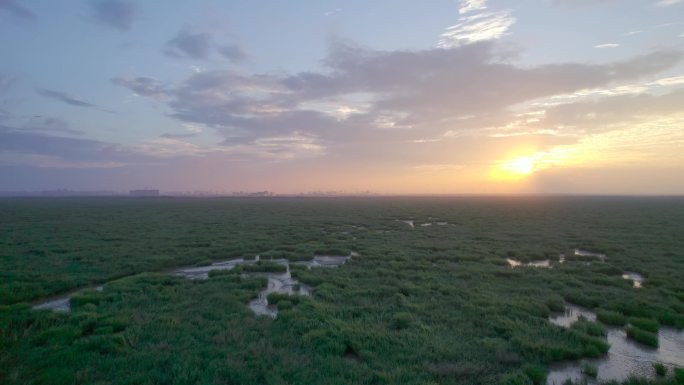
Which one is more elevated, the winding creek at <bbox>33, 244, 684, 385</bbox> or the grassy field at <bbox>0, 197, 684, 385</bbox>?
the grassy field at <bbox>0, 197, 684, 385</bbox>

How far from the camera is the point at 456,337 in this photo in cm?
954

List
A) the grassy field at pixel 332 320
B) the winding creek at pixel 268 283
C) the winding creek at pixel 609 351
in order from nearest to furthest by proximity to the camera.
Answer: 1. the grassy field at pixel 332 320
2. the winding creek at pixel 609 351
3. the winding creek at pixel 268 283

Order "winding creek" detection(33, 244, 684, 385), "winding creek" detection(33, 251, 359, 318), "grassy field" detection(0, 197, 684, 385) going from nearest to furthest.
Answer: "grassy field" detection(0, 197, 684, 385)
"winding creek" detection(33, 244, 684, 385)
"winding creek" detection(33, 251, 359, 318)

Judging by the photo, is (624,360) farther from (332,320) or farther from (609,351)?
(332,320)

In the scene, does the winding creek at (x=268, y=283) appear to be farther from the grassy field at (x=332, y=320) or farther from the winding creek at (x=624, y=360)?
the winding creek at (x=624, y=360)

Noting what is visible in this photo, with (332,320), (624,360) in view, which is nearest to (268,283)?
(332,320)

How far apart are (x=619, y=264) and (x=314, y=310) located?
18.8 meters

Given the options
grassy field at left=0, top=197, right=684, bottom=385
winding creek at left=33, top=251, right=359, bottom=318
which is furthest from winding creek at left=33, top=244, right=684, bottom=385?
grassy field at left=0, top=197, right=684, bottom=385

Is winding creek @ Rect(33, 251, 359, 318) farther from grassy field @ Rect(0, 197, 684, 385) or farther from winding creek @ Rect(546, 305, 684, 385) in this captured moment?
winding creek @ Rect(546, 305, 684, 385)

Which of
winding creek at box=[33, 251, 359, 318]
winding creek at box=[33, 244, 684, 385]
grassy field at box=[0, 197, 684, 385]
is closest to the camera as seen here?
grassy field at box=[0, 197, 684, 385]

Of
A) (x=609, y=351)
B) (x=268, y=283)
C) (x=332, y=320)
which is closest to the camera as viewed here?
(x=609, y=351)

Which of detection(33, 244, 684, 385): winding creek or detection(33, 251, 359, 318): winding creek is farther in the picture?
detection(33, 251, 359, 318): winding creek

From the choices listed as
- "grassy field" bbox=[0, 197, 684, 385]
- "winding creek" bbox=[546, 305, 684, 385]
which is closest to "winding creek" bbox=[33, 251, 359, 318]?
"grassy field" bbox=[0, 197, 684, 385]

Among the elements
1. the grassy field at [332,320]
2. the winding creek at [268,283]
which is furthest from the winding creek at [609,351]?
the grassy field at [332,320]
